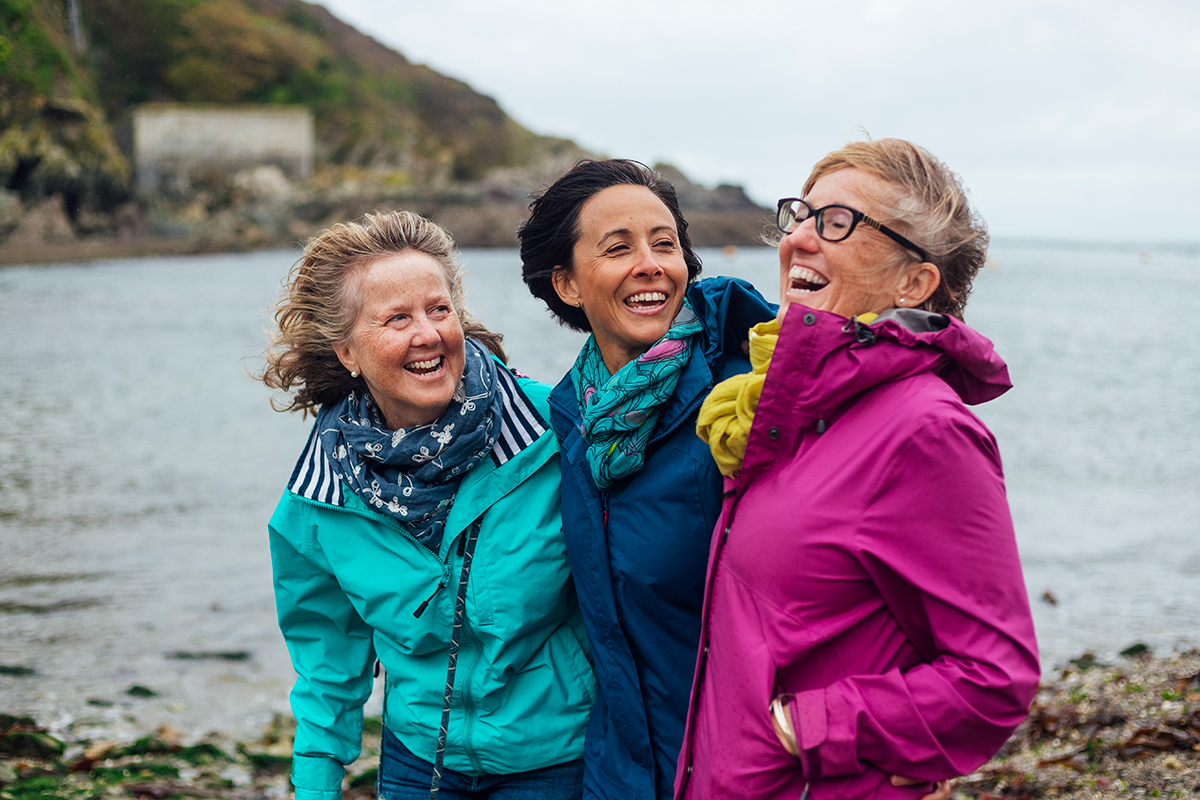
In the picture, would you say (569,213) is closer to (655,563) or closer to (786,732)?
(655,563)

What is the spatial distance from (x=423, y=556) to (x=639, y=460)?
2.73 feet

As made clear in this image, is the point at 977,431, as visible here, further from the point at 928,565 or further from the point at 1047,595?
the point at 1047,595

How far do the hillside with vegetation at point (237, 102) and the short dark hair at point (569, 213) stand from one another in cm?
7384

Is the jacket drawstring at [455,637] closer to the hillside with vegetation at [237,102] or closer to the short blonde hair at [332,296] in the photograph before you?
the short blonde hair at [332,296]

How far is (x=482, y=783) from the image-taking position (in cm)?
283

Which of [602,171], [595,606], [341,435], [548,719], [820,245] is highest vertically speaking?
[602,171]

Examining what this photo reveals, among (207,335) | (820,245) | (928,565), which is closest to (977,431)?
(928,565)

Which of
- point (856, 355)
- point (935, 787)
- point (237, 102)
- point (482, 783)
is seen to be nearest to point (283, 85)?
point (237, 102)

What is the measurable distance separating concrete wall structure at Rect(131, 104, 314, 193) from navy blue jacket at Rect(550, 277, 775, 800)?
333ft

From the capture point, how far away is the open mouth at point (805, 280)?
202 centimetres

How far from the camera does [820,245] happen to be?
200 centimetres

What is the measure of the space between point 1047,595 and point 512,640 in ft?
26.7

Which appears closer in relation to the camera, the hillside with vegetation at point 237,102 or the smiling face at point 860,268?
the smiling face at point 860,268

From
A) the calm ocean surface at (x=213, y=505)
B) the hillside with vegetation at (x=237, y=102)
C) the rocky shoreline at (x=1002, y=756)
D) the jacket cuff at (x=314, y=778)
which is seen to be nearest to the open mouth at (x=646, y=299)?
the calm ocean surface at (x=213, y=505)
